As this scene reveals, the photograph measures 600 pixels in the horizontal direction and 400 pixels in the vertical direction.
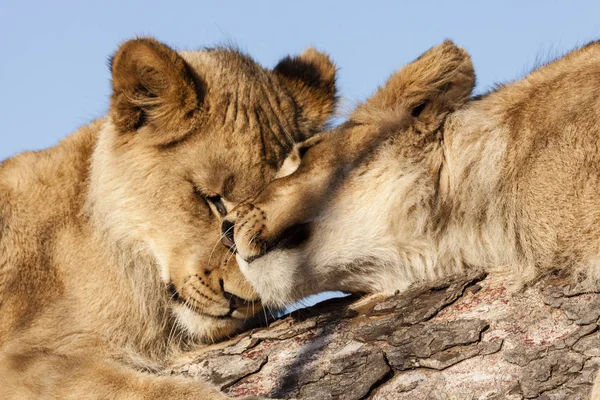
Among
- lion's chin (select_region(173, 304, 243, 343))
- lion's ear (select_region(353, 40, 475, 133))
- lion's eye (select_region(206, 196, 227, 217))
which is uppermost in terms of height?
lion's ear (select_region(353, 40, 475, 133))

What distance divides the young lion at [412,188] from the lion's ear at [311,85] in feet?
2.70

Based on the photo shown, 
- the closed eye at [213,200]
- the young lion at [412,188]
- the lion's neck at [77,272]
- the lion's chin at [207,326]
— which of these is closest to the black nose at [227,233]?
the young lion at [412,188]

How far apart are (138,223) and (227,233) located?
595mm

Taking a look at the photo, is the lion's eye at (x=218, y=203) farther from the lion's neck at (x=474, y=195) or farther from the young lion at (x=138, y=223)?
the lion's neck at (x=474, y=195)

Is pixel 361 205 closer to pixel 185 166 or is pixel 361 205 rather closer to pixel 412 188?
pixel 412 188

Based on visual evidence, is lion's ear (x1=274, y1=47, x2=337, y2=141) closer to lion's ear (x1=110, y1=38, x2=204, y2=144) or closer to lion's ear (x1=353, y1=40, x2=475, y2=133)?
lion's ear (x1=110, y1=38, x2=204, y2=144)

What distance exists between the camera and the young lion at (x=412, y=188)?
3.50 metres

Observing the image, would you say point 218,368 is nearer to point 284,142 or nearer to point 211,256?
point 211,256

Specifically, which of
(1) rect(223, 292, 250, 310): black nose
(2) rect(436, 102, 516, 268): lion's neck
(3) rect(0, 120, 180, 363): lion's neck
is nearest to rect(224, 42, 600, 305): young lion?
(2) rect(436, 102, 516, 268): lion's neck

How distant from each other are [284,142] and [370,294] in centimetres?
103

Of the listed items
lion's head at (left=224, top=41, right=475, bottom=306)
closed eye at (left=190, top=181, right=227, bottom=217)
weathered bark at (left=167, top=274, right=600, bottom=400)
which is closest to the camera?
weathered bark at (left=167, top=274, right=600, bottom=400)

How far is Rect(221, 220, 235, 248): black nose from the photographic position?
3844 mm

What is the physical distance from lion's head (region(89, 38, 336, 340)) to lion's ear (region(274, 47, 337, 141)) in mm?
285

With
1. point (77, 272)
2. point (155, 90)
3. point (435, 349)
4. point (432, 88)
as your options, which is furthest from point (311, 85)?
point (435, 349)
